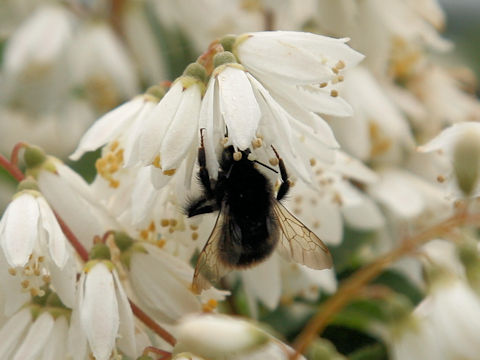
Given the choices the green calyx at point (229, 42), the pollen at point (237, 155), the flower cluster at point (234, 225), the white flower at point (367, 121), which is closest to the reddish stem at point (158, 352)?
the flower cluster at point (234, 225)

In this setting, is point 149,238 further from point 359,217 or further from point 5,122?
point 5,122

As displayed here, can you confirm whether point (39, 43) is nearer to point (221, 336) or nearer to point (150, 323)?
point (150, 323)

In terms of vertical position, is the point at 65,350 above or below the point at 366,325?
above

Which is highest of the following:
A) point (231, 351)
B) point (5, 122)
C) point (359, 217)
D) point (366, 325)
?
point (231, 351)

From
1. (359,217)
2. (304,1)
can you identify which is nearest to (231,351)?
(359,217)

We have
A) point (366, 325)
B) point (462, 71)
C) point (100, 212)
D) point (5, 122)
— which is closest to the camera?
Result: point (100, 212)

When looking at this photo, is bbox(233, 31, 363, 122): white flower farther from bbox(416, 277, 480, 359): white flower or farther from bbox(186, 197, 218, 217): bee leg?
bbox(416, 277, 480, 359): white flower

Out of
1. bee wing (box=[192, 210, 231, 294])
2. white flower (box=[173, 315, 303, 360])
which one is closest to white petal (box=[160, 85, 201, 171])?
bee wing (box=[192, 210, 231, 294])
